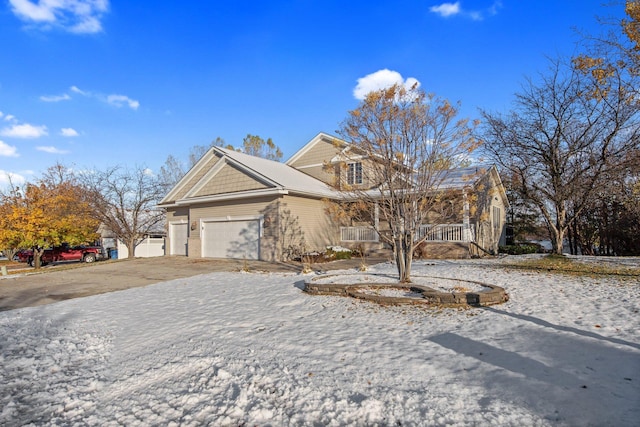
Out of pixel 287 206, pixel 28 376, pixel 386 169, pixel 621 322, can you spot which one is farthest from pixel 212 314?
pixel 287 206

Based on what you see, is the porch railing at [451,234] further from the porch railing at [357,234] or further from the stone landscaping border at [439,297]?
the stone landscaping border at [439,297]

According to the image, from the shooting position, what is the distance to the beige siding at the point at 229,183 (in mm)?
17495

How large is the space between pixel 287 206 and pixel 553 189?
12.2 m

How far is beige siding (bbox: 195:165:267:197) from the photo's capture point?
57.4ft

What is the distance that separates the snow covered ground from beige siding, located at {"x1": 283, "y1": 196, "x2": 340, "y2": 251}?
9.64 meters

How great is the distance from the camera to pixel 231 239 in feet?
59.0

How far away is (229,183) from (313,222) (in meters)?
4.70

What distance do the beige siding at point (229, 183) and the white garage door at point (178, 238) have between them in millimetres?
3102

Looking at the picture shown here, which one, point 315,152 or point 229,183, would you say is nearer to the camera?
point 229,183

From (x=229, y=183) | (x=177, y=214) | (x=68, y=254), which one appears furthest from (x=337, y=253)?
(x=68, y=254)

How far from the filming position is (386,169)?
27.0 feet

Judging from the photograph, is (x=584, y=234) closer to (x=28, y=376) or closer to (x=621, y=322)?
(x=621, y=322)

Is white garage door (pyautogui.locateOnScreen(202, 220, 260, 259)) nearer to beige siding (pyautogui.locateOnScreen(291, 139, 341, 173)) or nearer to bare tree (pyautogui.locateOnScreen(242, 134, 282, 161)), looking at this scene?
beige siding (pyautogui.locateOnScreen(291, 139, 341, 173))

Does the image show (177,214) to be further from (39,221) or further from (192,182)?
(39,221)
